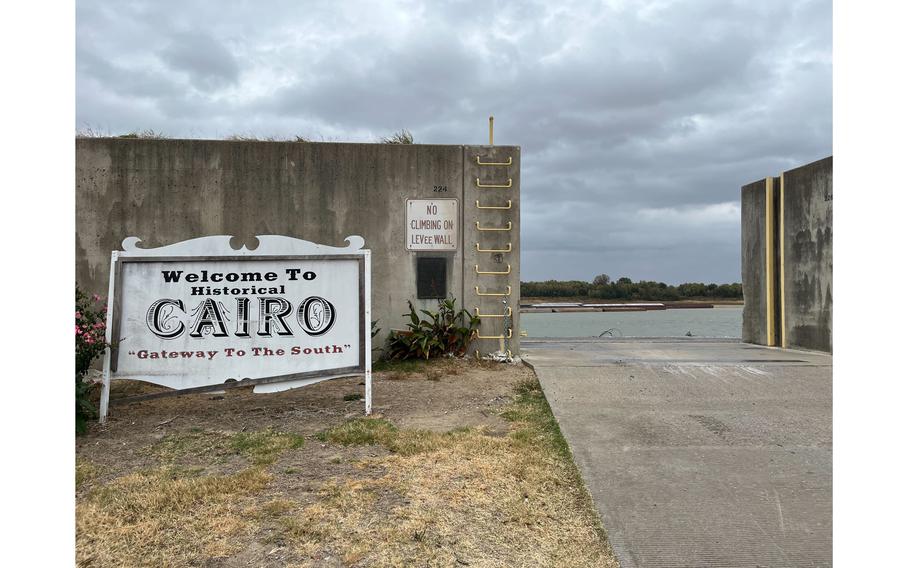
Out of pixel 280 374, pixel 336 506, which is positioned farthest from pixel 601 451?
pixel 280 374

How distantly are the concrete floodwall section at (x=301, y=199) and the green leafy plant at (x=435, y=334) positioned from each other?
0.60 feet

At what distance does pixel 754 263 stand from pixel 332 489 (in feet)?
38.5

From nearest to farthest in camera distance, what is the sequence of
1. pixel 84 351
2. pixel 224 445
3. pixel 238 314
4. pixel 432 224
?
pixel 224 445 → pixel 84 351 → pixel 238 314 → pixel 432 224

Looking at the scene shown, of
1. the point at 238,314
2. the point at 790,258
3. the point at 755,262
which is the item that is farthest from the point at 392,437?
the point at 755,262

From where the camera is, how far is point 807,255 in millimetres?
10688

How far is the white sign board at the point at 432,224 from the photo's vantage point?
8773mm

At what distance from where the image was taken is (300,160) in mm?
8648

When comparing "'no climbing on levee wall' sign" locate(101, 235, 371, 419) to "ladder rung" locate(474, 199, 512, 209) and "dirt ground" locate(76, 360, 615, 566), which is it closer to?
"dirt ground" locate(76, 360, 615, 566)

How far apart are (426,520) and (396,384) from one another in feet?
13.5

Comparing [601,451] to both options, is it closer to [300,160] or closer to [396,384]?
[396,384]

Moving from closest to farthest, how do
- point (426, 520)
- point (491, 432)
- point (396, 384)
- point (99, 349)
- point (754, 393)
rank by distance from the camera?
point (426, 520), point (491, 432), point (99, 349), point (754, 393), point (396, 384)

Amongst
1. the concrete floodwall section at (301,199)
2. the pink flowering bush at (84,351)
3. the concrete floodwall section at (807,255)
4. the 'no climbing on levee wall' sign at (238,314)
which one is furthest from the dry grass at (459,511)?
the concrete floodwall section at (807,255)

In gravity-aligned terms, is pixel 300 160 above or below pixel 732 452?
above

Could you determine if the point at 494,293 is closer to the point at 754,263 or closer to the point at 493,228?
the point at 493,228
